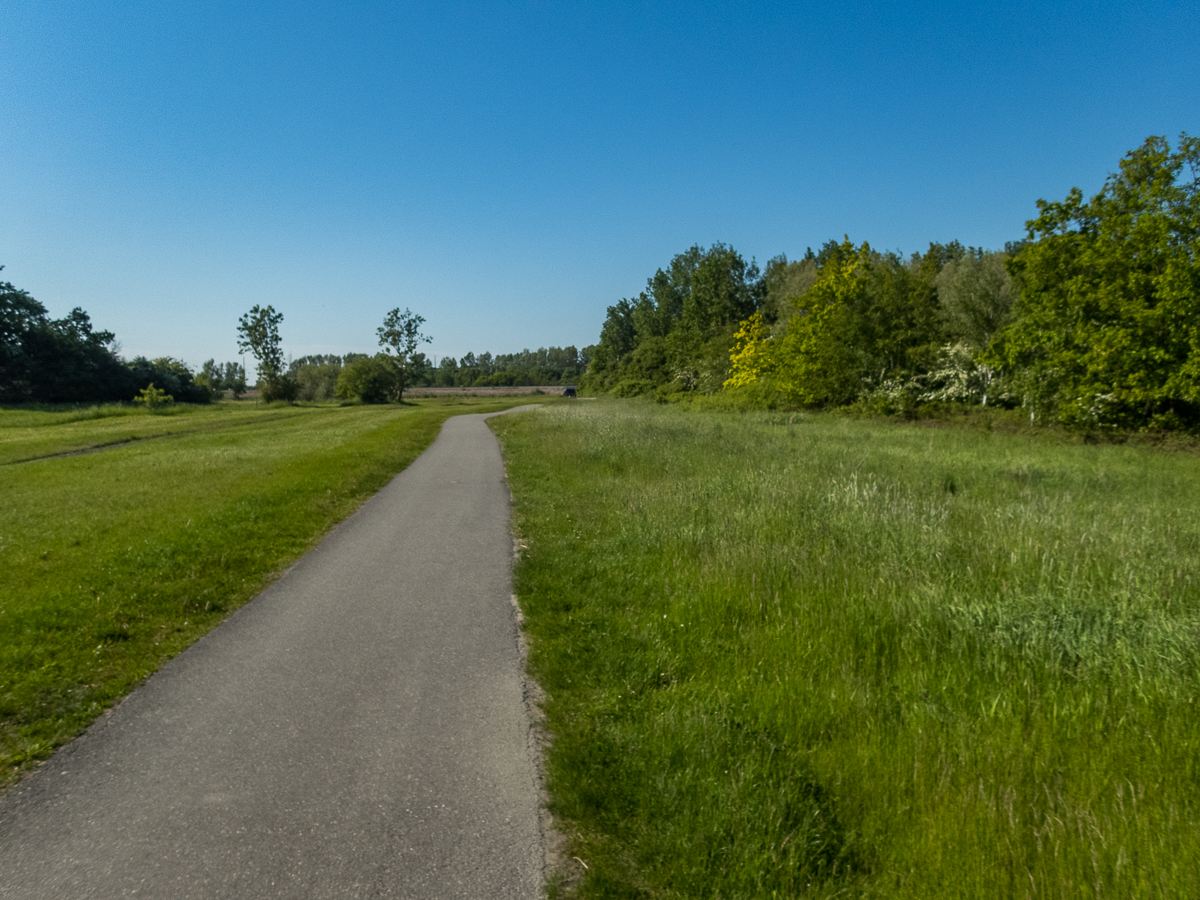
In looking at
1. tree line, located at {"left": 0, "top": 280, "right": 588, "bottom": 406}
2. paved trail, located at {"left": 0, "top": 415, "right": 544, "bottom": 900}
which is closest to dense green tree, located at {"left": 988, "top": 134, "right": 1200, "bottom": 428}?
paved trail, located at {"left": 0, "top": 415, "right": 544, "bottom": 900}

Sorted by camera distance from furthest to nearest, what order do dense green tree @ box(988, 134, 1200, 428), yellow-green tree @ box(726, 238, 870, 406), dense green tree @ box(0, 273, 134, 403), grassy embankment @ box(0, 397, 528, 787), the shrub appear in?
the shrub, dense green tree @ box(0, 273, 134, 403), yellow-green tree @ box(726, 238, 870, 406), dense green tree @ box(988, 134, 1200, 428), grassy embankment @ box(0, 397, 528, 787)

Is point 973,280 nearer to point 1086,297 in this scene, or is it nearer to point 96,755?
point 1086,297

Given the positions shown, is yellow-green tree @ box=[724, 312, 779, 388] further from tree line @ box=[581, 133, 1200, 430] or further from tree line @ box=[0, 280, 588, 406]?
tree line @ box=[0, 280, 588, 406]

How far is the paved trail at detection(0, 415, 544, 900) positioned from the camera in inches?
116

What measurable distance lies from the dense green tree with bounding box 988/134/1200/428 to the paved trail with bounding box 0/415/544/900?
87.3 feet

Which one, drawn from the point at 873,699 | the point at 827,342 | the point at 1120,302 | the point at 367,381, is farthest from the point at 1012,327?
the point at 367,381

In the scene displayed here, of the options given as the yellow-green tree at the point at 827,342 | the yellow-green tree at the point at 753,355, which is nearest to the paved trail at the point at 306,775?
the yellow-green tree at the point at 827,342

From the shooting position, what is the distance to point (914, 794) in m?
3.25

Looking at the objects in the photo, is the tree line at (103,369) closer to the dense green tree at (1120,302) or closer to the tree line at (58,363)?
the tree line at (58,363)

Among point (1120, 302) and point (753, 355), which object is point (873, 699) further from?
point (753, 355)

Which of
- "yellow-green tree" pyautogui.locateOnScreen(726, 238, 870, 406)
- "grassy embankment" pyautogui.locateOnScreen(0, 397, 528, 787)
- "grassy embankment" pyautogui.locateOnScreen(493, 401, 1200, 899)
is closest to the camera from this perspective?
"grassy embankment" pyautogui.locateOnScreen(493, 401, 1200, 899)

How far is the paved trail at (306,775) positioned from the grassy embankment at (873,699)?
50 centimetres

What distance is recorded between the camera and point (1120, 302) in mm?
22562

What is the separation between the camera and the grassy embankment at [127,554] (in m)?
4.87
